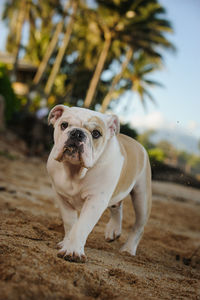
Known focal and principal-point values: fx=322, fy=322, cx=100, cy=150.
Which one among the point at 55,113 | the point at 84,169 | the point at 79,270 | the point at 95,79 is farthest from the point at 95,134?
the point at 95,79

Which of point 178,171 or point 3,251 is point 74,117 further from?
point 178,171

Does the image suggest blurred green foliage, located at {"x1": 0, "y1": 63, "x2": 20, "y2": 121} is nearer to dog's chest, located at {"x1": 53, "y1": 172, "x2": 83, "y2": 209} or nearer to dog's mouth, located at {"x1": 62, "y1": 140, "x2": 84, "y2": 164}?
dog's chest, located at {"x1": 53, "y1": 172, "x2": 83, "y2": 209}

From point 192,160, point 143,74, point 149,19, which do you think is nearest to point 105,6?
point 149,19

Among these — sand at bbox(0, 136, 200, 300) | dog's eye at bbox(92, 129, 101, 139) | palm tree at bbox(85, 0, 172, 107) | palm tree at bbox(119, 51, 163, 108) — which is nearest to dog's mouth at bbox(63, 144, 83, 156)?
dog's eye at bbox(92, 129, 101, 139)

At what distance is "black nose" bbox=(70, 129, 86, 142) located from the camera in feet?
7.35

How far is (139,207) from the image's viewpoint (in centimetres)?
304

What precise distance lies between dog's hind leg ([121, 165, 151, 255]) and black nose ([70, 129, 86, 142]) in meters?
0.97

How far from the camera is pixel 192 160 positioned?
406 ft

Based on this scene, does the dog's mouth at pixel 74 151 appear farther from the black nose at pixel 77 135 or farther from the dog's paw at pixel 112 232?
the dog's paw at pixel 112 232

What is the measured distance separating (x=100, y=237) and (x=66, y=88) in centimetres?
3343

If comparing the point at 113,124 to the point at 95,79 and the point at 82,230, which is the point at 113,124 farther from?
the point at 95,79

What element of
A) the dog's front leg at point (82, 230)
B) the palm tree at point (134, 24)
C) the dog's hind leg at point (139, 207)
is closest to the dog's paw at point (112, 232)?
the dog's hind leg at point (139, 207)

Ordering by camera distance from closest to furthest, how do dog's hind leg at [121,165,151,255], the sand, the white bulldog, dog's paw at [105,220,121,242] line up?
the sand → the white bulldog → dog's hind leg at [121,165,151,255] → dog's paw at [105,220,121,242]

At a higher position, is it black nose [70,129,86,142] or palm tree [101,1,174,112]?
palm tree [101,1,174,112]
